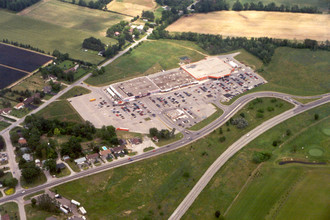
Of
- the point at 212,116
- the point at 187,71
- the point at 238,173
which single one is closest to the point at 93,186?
the point at 238,173

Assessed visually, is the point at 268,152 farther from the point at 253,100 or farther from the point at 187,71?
the point at 187,71

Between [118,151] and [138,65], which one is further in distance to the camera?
[138,65]

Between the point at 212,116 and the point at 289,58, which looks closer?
the point at 212,116

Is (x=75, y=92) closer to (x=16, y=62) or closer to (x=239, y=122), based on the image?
(x=16, y=62)

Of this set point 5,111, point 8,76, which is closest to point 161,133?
point 5,111

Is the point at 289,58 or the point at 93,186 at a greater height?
the point at 289,58

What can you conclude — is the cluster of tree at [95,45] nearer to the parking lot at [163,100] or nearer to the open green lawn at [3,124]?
the parking lot at [163,100]

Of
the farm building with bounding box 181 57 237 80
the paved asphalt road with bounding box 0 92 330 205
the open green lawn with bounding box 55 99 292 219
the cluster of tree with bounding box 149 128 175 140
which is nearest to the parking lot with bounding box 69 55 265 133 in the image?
the farm building with bounding box 181 57 237 80
